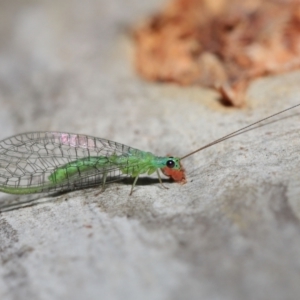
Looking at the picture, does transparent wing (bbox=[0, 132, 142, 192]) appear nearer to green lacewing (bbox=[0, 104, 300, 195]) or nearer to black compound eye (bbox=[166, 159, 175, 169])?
green lacewing (bbox=[0, 104, 300, 195])

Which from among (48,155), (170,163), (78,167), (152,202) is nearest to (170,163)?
(170,163)

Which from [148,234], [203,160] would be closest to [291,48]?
[203,160]

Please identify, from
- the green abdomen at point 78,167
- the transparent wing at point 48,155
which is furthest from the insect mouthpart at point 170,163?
the green abdomen at point 78,167

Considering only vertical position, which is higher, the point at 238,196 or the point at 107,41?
the point at 107,41

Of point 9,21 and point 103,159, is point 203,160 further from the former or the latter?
point 9,21

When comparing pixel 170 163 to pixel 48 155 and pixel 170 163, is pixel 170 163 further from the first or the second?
pixel 48 155

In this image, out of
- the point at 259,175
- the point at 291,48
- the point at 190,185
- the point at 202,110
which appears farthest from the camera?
the point at 291,48

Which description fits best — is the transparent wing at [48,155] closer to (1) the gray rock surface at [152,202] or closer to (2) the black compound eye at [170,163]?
(1) the gray rock surface at [152,202]
